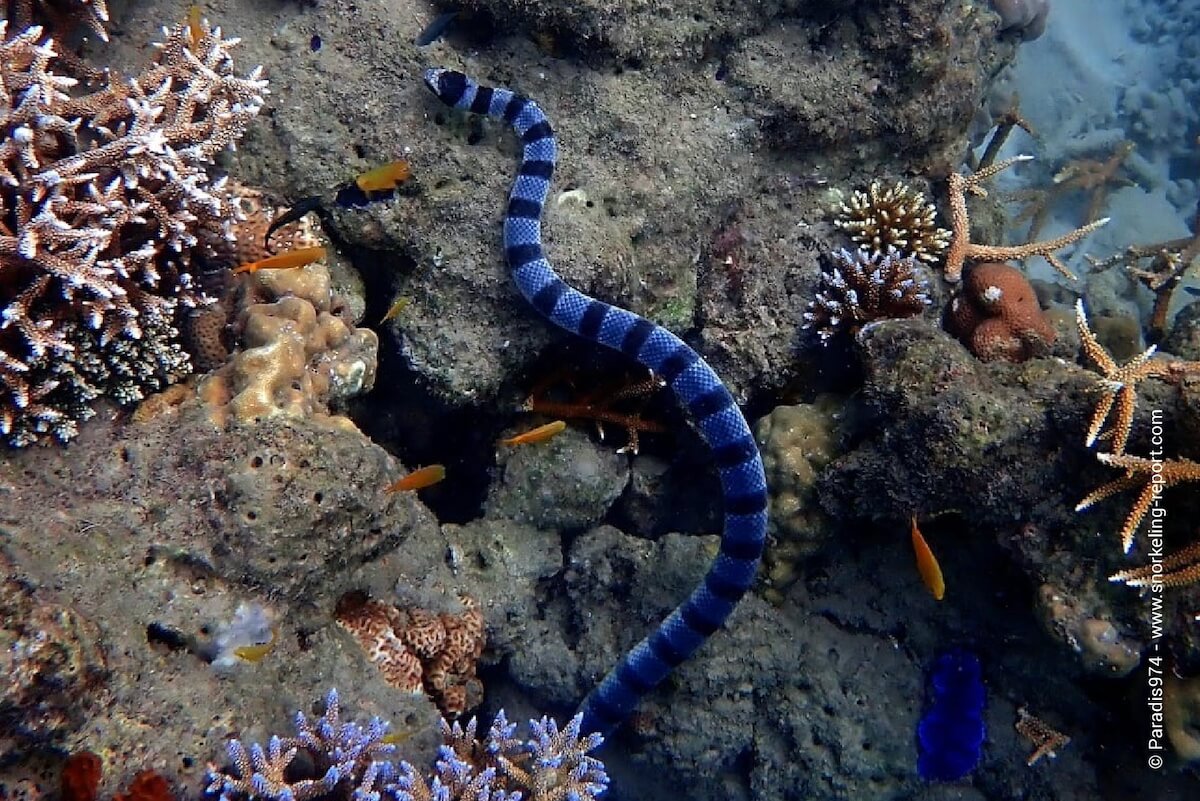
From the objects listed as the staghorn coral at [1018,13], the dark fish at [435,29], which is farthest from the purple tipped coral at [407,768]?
the staghorn coral at [1018,13]

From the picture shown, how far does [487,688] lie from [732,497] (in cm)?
189

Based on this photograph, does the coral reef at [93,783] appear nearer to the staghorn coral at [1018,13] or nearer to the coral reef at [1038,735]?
the coral reef at [1038,735]

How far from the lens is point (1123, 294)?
24.0ft

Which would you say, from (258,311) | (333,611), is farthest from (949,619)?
(258,311)

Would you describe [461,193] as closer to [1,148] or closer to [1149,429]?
[1,148]

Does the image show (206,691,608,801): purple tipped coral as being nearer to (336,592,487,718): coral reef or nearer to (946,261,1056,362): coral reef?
(336,592,487,718): coral reef

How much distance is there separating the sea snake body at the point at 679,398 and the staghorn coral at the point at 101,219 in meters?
1.25

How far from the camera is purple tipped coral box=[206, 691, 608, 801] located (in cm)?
255

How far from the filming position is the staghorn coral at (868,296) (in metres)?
3.96

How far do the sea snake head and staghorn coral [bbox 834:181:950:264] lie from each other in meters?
2.35

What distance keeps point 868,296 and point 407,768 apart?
10.8 feet

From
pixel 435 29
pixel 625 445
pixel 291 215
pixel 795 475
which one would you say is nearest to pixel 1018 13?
pixel 795 475

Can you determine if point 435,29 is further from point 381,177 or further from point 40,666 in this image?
point 40,666

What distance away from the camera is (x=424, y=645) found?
3.57m
